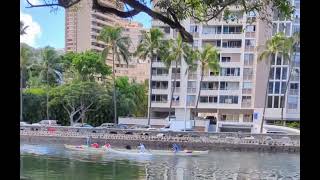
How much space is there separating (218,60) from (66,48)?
1103 centimetres

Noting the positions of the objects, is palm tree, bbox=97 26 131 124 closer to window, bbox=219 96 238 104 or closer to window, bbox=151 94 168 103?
window, bbox=151 94 168 103

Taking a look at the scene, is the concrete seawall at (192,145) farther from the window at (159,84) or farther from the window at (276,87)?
the window at (159,84)

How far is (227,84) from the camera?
3253cm

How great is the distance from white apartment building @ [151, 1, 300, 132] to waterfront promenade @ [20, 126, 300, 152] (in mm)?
4705

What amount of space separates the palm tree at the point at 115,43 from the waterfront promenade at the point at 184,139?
292 cm

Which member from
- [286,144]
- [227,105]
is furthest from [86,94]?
[286,144]

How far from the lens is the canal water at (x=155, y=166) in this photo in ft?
57.8

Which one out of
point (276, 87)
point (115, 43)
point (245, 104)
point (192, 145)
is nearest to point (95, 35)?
point (115, 43)

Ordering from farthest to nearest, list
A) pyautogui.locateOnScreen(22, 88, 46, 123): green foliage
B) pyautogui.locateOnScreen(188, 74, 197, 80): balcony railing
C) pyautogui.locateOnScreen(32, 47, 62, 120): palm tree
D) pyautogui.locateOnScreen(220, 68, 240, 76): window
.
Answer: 1. pyautogui.locateOnScreen(188, 74, 197, 80): balcony railing
2. pyautogui.locateOnScreen(220, 68, 240, 76): window
3. pyautogui.locateOnScreen(32, 47, 62, 120): palm tree
4. pyautogui.locateOnScreen(22, 88, 46, 123): green foliage

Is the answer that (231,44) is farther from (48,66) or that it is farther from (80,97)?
(48,66)

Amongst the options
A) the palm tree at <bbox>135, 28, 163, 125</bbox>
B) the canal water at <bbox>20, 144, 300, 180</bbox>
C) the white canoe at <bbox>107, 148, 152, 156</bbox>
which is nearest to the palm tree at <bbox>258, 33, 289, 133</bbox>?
the canal water at <bbox>20, 144, 300, 180</bbox>

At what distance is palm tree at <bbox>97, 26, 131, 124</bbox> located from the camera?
28.6 meters

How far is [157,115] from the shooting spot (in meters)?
35.0
